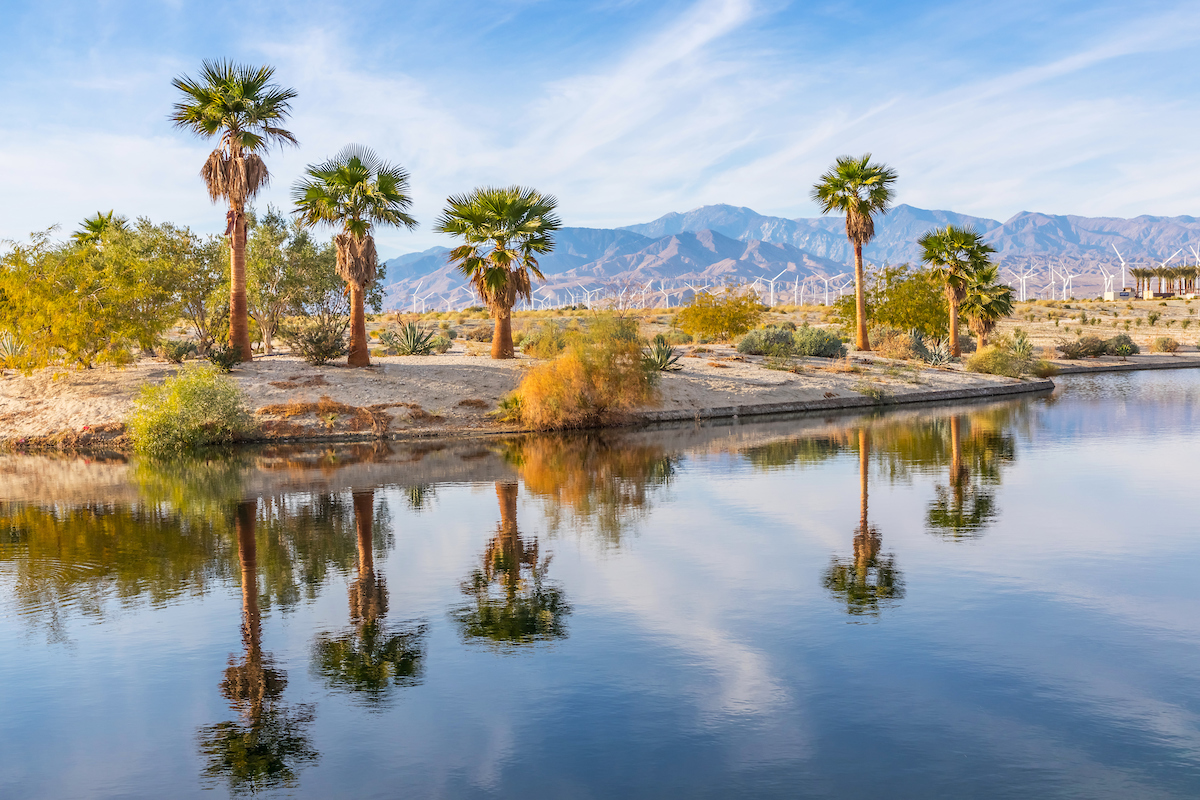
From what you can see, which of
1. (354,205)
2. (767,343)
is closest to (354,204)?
(354,205)

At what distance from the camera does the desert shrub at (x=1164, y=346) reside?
76.1m

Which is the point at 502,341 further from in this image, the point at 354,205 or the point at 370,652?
the point at 370,652

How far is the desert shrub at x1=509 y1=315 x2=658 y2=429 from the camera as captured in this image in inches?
1298

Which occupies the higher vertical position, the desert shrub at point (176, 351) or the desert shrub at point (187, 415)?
the desert shrub at point (176, 351)

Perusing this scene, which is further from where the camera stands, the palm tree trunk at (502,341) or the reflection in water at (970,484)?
the palm tree trunk at (502,341)

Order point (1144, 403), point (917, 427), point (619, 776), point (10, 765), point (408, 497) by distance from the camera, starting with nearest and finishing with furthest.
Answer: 1. point (619, 776)
2. point (10, 765)
3. point (408, 497)
4. point (917, 427)
5. point (1144, 403)

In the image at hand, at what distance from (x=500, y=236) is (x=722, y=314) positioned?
22.4 meters

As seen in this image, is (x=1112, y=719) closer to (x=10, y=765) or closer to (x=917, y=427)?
(x=10, y=765)

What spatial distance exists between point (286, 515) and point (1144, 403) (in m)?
35.4

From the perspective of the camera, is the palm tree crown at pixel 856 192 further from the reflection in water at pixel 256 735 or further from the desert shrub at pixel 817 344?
the reflection in water at pixel 256 735

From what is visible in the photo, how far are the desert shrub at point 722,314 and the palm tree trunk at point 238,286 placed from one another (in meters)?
28.5

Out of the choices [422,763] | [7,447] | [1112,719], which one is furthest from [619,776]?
[7,447]

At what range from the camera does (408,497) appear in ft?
60.6

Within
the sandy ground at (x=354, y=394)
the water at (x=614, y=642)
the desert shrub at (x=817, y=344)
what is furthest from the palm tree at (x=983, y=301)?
the water at (x=614, y=642)
